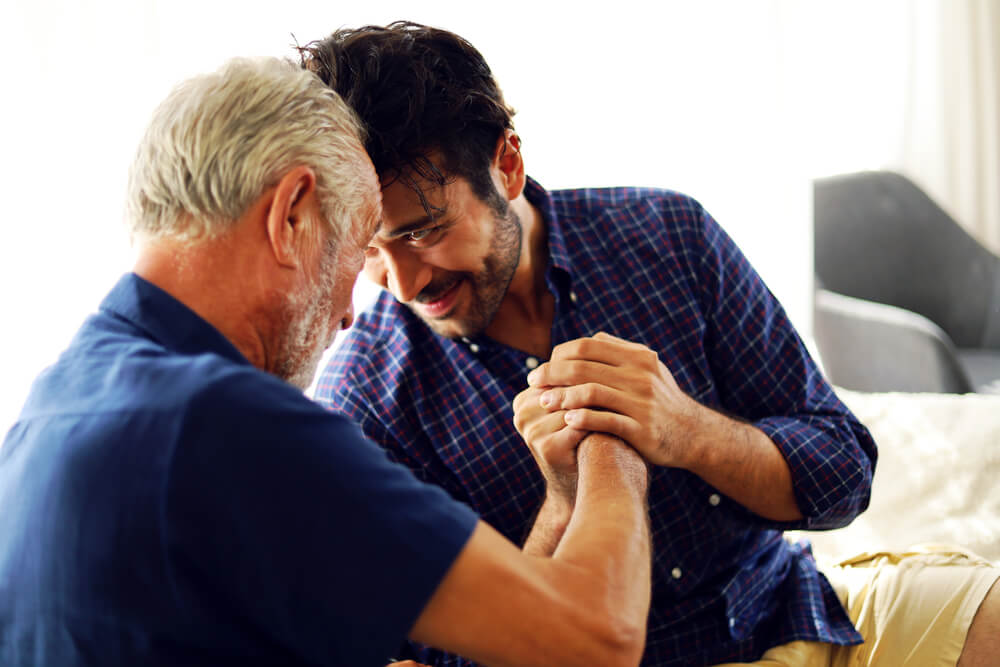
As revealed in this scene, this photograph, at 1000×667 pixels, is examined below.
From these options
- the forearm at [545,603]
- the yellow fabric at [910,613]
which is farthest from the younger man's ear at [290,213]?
the yellow fabric at [910,613]

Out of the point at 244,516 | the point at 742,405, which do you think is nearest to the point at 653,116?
the point at 742,405

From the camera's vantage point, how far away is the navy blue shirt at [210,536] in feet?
2.43

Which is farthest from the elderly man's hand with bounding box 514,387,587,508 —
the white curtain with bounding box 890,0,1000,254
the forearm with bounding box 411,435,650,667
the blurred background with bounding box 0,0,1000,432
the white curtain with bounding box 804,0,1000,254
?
the white curtain with bounding box 890,0,1000,254

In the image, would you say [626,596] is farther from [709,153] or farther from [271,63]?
[709,153]

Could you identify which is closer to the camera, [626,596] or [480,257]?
[626,596]

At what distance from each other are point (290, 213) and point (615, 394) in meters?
0.49

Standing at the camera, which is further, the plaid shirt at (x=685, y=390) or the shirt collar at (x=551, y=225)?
the shirt collar at (x=551, y=225)

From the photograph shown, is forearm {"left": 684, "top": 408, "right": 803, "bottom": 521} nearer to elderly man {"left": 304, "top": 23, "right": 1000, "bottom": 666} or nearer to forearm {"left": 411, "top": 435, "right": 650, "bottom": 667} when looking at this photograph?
elderly man {"left": 304, "top": 23, "right": 1000, "bottom": 666}

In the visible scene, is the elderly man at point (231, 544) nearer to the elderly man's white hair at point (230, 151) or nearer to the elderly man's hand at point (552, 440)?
the elderly man's white hair at point (230, 151)

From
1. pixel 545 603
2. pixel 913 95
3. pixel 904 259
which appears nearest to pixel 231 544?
pixel 545 603

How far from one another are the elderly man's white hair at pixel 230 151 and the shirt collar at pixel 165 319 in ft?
0.25

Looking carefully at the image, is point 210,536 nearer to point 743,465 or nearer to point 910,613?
point 743,465

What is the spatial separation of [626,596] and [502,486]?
0.57m

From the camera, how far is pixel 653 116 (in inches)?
125
